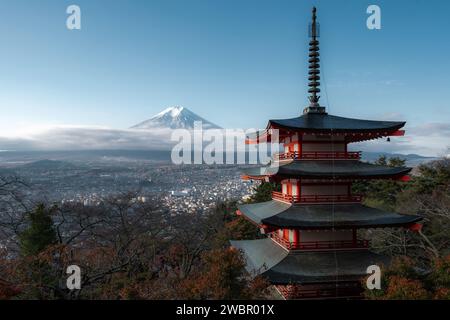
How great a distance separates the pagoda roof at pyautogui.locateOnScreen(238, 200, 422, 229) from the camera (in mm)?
14578

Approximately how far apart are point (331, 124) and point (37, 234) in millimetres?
22886

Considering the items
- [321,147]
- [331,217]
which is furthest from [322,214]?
[321,147]

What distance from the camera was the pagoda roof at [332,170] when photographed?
1489cm

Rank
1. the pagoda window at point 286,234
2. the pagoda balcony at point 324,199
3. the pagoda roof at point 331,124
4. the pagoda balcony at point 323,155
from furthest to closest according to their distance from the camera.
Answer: the pagoda window at point 286,234, the pagoda balcony at point 323,155, the pagoda balcony at point 324,199, the pagoda roof at point 331,124

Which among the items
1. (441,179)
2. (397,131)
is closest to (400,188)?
(441,179)

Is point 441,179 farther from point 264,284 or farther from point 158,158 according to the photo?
point 158,158

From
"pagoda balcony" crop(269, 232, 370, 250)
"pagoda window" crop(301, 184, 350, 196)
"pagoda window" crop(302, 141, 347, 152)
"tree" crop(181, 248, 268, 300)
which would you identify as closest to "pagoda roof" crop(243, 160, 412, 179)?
"pagoda window" crop(302, 141, 347, 152)

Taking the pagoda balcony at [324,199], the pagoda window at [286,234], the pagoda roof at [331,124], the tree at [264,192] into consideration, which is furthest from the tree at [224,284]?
the tree at [264,192]

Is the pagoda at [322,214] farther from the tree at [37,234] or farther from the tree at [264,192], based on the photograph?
the tree at [264,192]

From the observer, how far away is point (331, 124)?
1619 centimetres

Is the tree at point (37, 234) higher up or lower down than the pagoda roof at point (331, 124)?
lower down

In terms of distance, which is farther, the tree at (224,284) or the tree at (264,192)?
the tree at (264,192)

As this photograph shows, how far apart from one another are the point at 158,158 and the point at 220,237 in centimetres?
11668

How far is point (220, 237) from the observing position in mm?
34156
